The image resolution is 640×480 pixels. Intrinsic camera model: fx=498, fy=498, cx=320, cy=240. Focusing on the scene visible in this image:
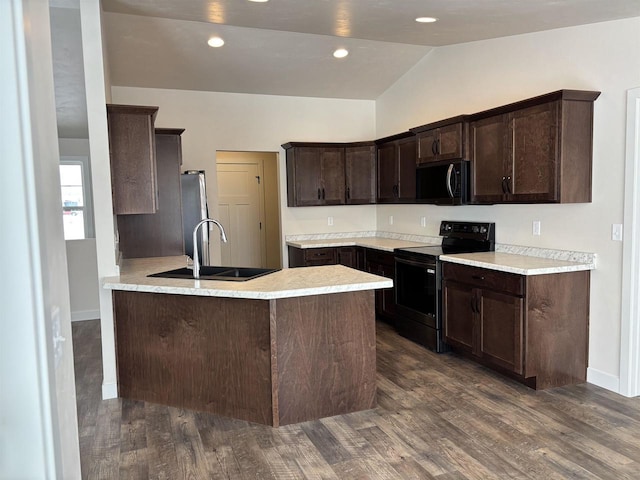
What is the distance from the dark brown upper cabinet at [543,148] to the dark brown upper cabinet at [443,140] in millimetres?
305

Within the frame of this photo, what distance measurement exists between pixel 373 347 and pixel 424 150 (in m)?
2.48

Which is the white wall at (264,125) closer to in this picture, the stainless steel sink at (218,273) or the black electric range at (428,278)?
the black electric range at (428,278)

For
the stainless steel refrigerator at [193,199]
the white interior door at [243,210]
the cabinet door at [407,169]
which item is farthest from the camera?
the white interior door at [243,210]

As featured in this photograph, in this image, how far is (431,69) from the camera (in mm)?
5469

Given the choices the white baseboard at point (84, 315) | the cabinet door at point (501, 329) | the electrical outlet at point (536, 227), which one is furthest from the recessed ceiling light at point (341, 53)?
the white baseboard at point (84, 315)

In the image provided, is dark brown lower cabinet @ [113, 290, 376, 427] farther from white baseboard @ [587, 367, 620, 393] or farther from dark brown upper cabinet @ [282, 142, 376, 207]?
dark brown upper cabinet @ [282, 142, 376, 207]

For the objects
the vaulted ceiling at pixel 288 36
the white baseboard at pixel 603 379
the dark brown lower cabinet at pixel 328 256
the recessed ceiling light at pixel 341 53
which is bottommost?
the white baseboard at pixel 603 379

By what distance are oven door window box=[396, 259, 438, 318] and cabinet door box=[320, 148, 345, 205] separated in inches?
60.5

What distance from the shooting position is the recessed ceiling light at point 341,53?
5184mm

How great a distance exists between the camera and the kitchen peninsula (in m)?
3.09

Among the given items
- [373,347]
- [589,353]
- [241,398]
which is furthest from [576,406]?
[241,398]

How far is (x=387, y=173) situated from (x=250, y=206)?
2636mm

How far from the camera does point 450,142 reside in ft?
15.2

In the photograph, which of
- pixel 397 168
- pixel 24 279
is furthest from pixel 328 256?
pixel 24 279
